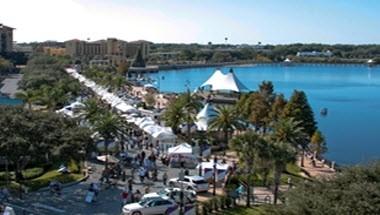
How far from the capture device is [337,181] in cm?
1570

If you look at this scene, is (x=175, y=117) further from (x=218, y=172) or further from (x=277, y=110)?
(x=218, y=172)

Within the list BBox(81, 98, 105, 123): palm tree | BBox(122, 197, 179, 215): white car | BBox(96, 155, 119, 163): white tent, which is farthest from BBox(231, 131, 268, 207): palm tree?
BBox(81, 98, 105, 123): palm tree

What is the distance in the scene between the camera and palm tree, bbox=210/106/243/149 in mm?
38750

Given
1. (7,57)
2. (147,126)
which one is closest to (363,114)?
(147,126)

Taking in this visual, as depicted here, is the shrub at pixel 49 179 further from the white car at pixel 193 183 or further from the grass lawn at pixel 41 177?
the white car at pixel 193 183

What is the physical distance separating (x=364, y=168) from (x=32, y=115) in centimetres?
1817

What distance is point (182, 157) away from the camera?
32.5 meters

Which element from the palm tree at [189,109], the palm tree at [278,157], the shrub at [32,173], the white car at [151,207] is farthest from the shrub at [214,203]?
the palm tree at [189,109]

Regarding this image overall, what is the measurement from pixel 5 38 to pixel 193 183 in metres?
132

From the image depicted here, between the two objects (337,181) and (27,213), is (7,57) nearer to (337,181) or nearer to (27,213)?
(27,213)

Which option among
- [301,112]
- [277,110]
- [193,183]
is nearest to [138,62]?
[277,110]

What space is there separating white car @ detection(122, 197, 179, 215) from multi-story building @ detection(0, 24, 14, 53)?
132 m

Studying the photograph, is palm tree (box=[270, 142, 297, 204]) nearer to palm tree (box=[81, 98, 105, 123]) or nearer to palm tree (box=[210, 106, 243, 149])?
palm tree (box=[210, 106, 243, 149])

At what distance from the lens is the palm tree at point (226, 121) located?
38750 millimetres
